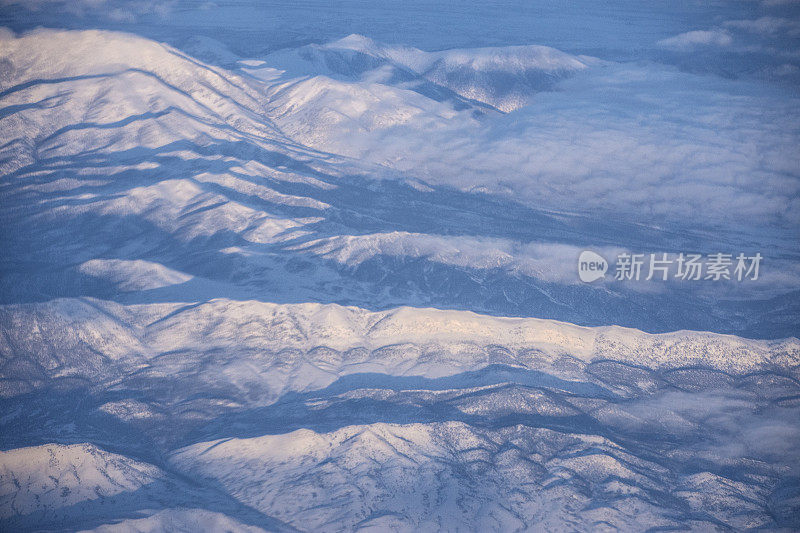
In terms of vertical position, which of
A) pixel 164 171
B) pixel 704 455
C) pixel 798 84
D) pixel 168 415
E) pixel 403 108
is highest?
pixel 798 84

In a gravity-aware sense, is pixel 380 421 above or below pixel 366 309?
below

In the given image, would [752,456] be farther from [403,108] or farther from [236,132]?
[403,108]

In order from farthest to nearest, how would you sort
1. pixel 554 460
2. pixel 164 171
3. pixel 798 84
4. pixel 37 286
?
pixel 798 84 < pixel 164 171 < pixel 37 286 < pixel 554 460

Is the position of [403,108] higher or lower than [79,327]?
higher

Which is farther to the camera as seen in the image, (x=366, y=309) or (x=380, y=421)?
(x=366, y=309)

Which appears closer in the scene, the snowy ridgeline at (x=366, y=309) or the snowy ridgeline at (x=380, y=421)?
the snowy ridgeline at (x=380, y=421)

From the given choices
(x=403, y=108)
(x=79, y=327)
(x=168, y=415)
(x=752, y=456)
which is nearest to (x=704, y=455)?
(x=752, y=456)

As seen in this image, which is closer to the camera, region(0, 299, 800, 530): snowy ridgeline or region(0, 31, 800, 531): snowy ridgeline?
region(0, 299, 800, 530): snowy ridgeline

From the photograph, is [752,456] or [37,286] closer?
[752,456]
